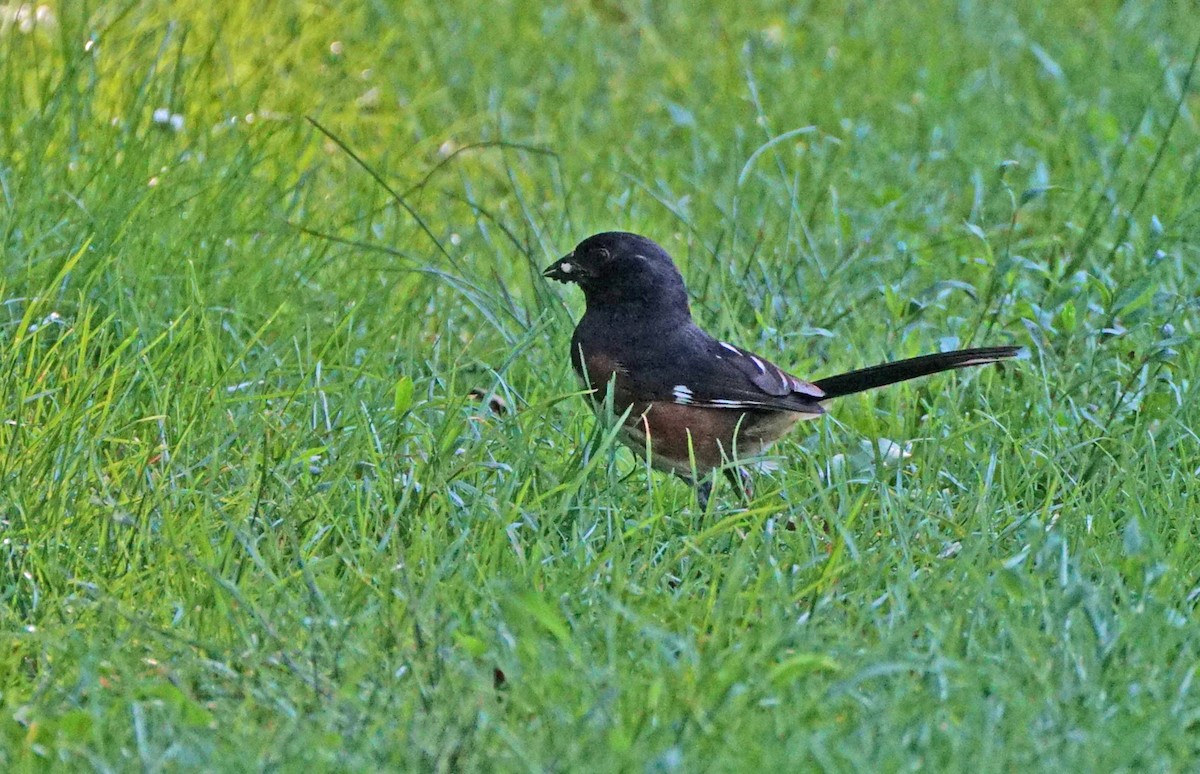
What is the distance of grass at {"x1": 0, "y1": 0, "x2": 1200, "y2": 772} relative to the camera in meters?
2.89

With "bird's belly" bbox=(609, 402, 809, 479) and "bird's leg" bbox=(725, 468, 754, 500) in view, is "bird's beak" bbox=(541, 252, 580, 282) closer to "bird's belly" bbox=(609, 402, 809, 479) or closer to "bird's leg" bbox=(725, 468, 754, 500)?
"bird's belly" bbox=(609, 402, 809, 479)

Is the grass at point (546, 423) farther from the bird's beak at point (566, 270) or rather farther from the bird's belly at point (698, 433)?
the bird's beak at point (566, 270)

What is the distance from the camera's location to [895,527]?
382 cm

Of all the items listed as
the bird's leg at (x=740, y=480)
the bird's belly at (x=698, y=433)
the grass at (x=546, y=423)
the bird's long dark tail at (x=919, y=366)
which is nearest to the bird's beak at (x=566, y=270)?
the grass at (x=546, y=423)

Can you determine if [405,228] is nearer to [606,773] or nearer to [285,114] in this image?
[285,114]

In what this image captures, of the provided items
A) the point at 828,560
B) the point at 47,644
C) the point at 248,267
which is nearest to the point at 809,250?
the point at 248,267

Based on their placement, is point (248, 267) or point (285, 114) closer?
point (248, 267)

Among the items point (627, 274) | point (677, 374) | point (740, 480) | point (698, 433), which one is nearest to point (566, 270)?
point (627, 274)

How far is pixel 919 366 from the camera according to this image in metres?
4.18

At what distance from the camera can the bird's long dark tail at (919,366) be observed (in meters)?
4.16

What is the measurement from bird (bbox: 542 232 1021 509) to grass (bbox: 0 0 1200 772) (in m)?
0.11

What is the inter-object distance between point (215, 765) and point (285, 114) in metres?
3.92

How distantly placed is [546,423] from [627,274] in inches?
20.8

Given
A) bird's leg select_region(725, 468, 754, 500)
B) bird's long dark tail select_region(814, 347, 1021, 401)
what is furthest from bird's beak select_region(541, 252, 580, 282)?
bird's long dark tail select_region(814, 347, 1021, 401)
